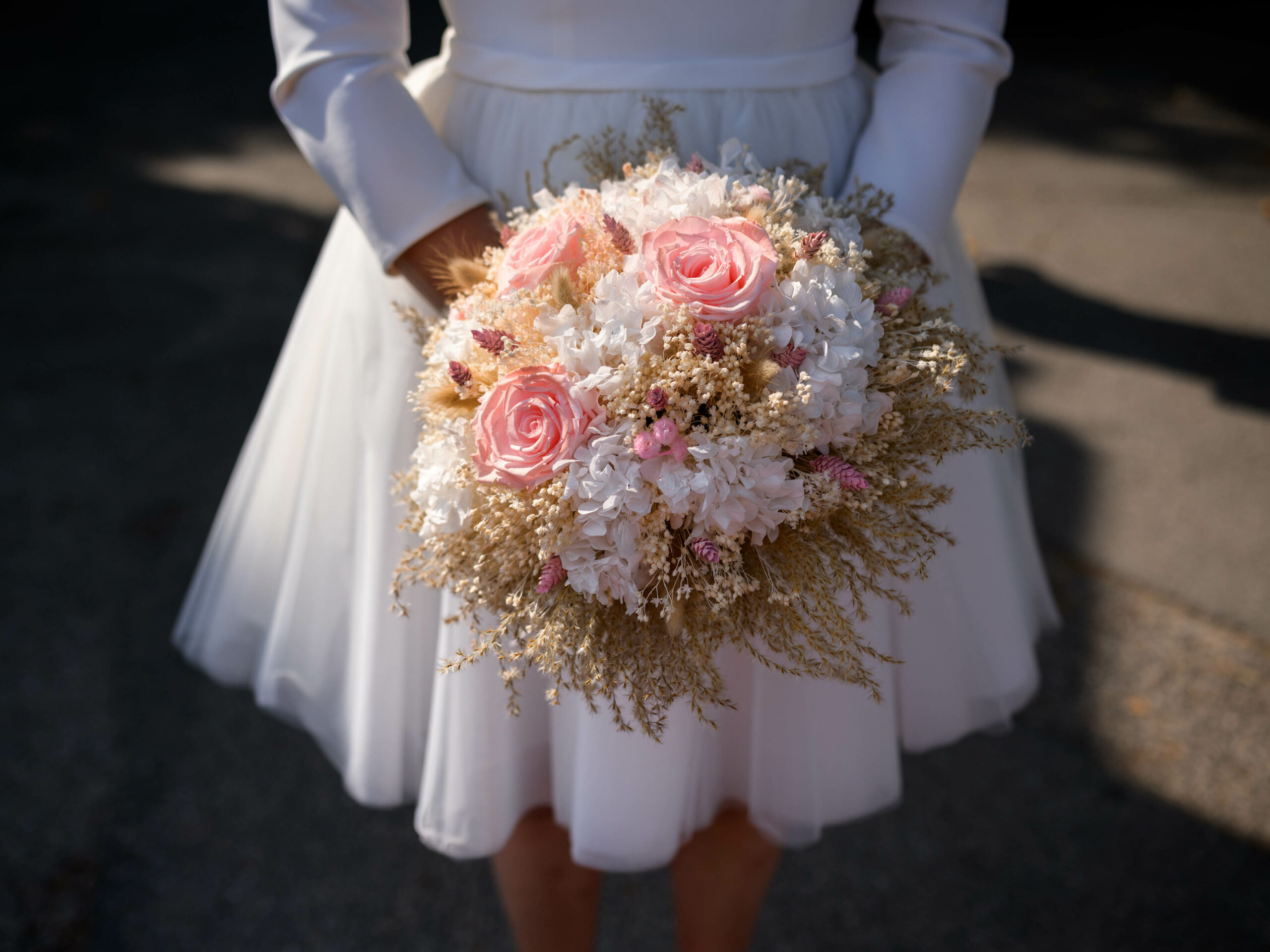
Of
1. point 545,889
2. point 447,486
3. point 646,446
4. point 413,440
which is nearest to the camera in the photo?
point 646,446

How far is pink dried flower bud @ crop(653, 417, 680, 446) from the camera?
88cm

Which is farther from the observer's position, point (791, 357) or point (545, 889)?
point (545, 889)

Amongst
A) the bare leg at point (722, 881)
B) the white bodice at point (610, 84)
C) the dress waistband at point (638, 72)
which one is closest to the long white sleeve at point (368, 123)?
the white bodice at point (610, 84)

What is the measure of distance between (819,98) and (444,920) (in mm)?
1760

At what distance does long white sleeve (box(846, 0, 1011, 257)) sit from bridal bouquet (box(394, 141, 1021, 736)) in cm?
30

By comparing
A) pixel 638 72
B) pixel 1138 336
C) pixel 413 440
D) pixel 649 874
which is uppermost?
pixel 638 72

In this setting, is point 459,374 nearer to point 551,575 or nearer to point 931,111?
point 551,575

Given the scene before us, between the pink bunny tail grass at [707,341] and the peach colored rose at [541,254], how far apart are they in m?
0.18

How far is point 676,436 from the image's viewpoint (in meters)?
0.89

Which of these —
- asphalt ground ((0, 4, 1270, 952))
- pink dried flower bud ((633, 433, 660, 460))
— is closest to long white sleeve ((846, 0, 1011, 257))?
pink dried flower bud ((633, 433, 660, 460))

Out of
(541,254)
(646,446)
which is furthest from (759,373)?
(541,254)

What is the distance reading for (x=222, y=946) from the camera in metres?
1.87

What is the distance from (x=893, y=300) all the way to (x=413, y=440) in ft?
2.50

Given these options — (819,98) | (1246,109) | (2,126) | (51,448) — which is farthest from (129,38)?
(1246,109)
